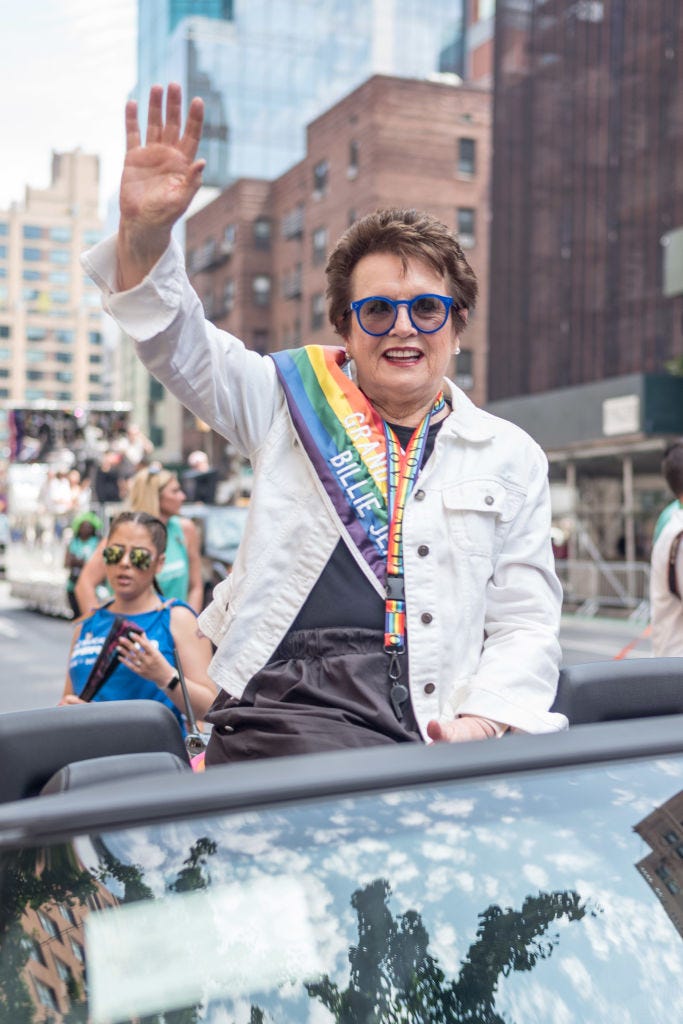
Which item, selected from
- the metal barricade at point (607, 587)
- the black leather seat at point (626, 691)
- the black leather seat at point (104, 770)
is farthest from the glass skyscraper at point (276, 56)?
the black leather seat at point (104, 770)

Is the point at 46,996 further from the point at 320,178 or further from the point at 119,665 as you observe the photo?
the point at 320,178

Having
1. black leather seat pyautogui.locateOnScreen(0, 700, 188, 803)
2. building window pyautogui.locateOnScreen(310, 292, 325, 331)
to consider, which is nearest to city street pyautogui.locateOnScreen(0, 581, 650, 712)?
black leather seat pyautogui.locateOnScreen(0, 700, 188, 803)

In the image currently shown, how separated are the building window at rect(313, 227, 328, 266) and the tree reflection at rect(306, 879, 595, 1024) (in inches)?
2084

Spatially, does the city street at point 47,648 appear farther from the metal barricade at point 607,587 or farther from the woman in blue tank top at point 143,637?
the woman in blue tank top at point 143,637

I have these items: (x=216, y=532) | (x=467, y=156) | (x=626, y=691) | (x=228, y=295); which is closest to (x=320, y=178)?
(x=467, y=156)

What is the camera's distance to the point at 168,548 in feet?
24.0

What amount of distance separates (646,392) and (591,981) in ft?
68.4

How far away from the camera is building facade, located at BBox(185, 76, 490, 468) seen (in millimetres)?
49750

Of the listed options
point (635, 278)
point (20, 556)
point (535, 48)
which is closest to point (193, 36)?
point (535, 48)

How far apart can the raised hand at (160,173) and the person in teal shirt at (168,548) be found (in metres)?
4.90

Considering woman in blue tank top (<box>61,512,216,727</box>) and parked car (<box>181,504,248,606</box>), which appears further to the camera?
parked car (<box>181,504,248,606</box>)

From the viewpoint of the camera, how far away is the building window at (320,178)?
53.6 metres

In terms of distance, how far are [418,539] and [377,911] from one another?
3.44 feet

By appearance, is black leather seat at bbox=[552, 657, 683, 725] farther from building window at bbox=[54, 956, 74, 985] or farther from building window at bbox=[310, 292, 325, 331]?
building window at bbox=[310, 292, 325, 331]
